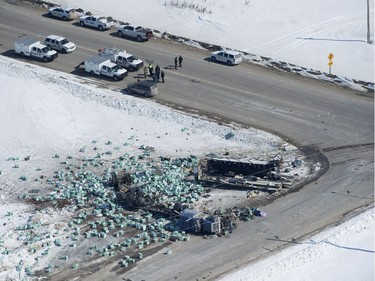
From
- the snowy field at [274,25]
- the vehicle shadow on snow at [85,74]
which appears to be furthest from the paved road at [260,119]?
the snowy field at [274,25]

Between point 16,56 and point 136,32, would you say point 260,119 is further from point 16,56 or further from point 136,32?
point 16,56

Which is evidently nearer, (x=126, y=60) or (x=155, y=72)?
(x=155, y=72)

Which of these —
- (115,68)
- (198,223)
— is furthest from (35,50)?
(198,223)

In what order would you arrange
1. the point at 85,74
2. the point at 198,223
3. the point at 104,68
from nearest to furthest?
1. the point at 198,223
2. the point at 104,68
3. the point at 85,74

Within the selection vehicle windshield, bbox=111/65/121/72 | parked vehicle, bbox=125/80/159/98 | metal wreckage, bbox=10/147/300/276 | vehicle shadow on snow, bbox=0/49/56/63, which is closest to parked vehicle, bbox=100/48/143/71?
vehicle windshield, bbox=111/65/121/72

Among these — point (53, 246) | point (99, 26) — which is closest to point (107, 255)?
point (53, 246)

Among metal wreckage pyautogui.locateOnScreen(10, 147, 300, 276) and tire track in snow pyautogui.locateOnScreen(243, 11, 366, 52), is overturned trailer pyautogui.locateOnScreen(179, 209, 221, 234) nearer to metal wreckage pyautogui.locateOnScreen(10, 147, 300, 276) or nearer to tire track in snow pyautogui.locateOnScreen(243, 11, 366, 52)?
metal wreckage pyautogui.locateOnScreen(10, 147, 300, 276)

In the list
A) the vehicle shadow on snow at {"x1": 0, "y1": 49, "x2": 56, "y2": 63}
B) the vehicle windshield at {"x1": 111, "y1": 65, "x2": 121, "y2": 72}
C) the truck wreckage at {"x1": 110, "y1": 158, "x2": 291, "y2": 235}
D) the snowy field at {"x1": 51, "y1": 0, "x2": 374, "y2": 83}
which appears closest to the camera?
the truck wreckage at {"x1": 110, "y1": 158, "x2": 291, "y2": 235}
